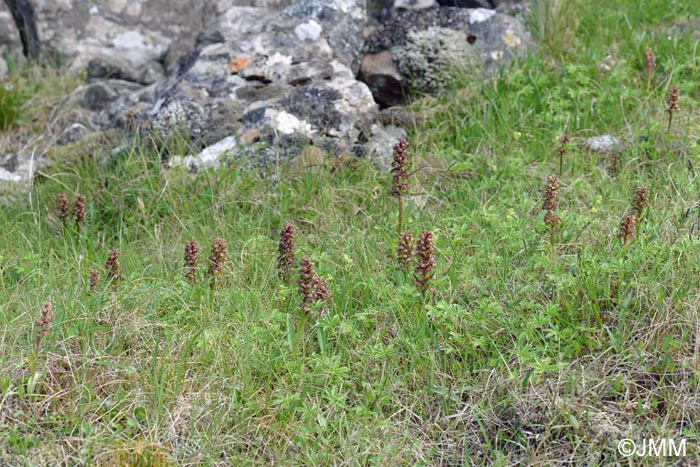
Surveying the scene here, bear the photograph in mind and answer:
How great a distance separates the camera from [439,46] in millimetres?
5102

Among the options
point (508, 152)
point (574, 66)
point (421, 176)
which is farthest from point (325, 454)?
point (574, 66)

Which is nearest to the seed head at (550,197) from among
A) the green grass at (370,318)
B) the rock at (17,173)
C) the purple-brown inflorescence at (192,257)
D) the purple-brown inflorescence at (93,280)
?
the green grass at (370,318)

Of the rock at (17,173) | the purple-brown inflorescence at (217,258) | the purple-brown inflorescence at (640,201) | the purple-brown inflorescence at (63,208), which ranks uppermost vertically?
the purple-brown inflorescence at (640,201)

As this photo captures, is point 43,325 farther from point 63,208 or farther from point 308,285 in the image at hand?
point 63,208

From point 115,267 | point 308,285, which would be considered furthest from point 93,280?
point 308,285

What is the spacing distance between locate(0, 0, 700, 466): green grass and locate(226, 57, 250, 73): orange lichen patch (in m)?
0.86

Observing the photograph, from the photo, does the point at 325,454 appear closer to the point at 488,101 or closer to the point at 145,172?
the point at 145,172

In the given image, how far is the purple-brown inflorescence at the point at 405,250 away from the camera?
127 inches

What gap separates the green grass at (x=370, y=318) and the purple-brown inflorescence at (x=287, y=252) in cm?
Answer: 10

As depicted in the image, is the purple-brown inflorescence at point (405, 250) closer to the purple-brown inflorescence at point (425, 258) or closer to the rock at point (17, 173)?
the purple-brown inflorescence at point (425, 258)

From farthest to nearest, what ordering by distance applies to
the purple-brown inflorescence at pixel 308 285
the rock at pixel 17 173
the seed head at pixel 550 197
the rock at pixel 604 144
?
1. the rock at pixel 17 173
2. the rock at pixel 604 144
3. the seed head at pixel 550 197
4. the purple-brown inflorescence at pixel 308 285

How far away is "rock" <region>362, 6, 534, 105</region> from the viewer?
16.7 feet

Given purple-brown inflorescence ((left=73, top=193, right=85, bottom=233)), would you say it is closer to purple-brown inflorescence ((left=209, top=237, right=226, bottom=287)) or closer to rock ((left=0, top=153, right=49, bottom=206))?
rock ((left=0, top=153, right=49, bottom=206))

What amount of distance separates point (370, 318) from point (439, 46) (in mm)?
2573
